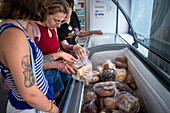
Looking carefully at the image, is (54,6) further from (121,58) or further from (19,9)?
(121,58)

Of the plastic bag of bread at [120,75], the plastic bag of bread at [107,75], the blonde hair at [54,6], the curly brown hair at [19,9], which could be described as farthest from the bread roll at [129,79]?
the curly brown hair at [19,9]

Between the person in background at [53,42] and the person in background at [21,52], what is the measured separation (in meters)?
0.20

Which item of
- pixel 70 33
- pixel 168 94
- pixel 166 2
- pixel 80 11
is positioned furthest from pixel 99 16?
pixel 168 94

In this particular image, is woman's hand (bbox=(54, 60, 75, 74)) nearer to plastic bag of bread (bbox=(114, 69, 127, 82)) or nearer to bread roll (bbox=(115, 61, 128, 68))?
plastic bag of bread (bbox=(114, 69, 127, 82))

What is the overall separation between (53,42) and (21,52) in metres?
0.62

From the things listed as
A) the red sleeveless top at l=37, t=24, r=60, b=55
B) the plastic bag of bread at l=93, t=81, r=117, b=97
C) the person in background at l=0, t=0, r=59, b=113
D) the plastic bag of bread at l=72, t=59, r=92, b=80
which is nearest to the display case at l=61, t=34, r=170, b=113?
the plastic bag of bread at l=72, t=59, r=92, b=80

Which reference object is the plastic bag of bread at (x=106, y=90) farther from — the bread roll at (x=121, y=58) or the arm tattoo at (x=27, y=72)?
the arm tattoo at (x=27, y=72)

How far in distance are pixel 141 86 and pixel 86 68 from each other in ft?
1.78

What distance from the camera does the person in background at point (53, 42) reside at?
832 millimetres

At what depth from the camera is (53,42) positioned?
111cm

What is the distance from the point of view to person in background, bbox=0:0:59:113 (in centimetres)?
49

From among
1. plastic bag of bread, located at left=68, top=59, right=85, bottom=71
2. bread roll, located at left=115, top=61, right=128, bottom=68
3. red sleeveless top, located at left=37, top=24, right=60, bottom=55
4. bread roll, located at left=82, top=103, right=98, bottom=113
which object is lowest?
bread roll, located at left=82, top=103, right=98, bottom=113

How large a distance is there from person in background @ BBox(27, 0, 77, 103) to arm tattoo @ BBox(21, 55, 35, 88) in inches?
11.0

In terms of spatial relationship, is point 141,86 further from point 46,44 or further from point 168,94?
point 46,44
